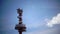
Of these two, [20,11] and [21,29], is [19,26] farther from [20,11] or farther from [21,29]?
[20,11]

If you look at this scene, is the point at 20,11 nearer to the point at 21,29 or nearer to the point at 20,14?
the point at 20,14

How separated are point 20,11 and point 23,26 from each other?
50 cm

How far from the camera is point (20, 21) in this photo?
5043 millimetres

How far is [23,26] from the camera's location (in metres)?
4.95

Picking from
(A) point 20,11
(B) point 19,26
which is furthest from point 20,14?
(B) point 19,26

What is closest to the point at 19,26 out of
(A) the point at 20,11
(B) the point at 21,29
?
(B) the point at 21,29

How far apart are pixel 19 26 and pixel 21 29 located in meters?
0.11

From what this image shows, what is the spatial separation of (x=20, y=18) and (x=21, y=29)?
37cm

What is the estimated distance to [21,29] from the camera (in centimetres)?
495

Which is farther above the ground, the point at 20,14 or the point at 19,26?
the point at 20,14

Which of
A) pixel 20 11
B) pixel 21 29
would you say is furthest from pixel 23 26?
pixel 20 11

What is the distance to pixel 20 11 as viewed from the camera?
16.6 ft

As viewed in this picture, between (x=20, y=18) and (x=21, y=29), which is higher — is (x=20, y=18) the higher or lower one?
the higher one

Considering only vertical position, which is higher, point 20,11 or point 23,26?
point 20,11
